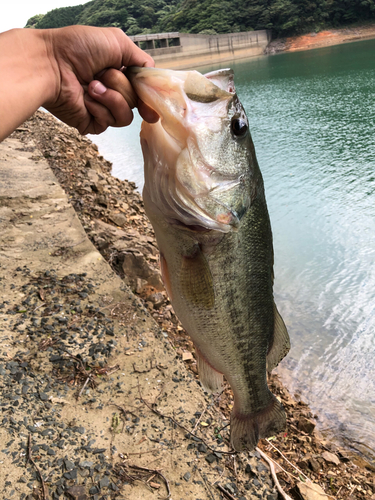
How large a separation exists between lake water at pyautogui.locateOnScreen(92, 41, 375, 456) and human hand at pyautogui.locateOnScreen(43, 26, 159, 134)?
3662mm

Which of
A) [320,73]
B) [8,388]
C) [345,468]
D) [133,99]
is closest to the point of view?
[133,99]

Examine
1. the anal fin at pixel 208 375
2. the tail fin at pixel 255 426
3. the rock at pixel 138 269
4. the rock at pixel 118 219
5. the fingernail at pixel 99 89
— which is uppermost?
the fingernail at pixel 99 89

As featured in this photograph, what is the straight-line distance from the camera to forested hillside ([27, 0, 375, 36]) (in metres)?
52.8

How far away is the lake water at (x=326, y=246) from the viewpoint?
170 inches

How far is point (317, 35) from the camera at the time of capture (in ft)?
171

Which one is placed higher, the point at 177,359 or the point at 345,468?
the point at 177,359

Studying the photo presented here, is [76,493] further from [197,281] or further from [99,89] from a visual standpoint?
[99,89]

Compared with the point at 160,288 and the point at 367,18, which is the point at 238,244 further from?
the point at 367,18

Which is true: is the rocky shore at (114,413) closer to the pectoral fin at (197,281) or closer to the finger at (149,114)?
the pectoral fin at (197,281)

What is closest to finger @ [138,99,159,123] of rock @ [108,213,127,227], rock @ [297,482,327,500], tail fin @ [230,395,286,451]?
tail fin @ [230,395,286,451]

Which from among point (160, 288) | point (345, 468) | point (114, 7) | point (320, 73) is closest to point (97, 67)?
point (160, 288)

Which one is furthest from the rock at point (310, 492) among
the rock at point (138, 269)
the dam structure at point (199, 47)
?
the dam structure at point (199, 47)

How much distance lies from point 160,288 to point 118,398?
1844mm

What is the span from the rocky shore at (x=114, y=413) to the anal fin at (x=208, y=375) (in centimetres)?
66
